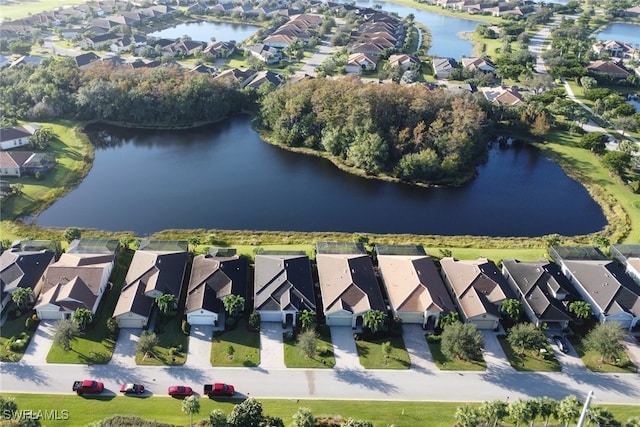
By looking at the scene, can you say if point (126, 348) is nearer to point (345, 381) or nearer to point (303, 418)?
point (303, 418)

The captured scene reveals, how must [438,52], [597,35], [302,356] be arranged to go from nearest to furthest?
1. [302,356]
2. [438,52]
3. [597,35]

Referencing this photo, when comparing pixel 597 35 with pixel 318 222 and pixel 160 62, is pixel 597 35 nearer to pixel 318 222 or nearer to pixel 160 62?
pixel 160 62

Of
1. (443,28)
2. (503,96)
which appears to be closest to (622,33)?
(443,28)

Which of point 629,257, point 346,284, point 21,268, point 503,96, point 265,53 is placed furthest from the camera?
point 265,53

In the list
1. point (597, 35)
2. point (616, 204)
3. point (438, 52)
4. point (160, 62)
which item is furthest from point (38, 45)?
point (597, 35)

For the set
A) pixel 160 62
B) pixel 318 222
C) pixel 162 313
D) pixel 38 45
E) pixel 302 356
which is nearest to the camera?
pixel 302 356

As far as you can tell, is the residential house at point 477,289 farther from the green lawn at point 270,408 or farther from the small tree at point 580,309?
the green lawn at point 270,408

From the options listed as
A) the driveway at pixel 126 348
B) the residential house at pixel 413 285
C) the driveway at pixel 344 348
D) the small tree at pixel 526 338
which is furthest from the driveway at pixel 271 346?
the small tree at pixel 526 338
